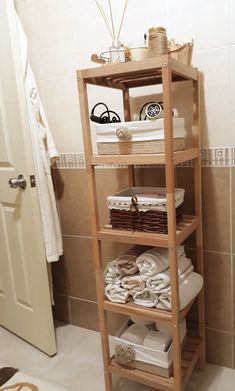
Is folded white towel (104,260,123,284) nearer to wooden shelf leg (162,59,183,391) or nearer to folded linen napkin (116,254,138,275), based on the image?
folded linen napkin (116,254,138,275)

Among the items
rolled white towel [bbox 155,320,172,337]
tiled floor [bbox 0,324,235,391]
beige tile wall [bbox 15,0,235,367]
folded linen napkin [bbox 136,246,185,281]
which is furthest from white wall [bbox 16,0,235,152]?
tiled floor [bbox 0,324,235,391]

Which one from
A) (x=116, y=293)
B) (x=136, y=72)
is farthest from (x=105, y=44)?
(x=116, y=293)

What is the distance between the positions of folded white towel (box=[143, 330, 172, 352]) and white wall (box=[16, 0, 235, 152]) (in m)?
0.79

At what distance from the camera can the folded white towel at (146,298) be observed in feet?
4.05

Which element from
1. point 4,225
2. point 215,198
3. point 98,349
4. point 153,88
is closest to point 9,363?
point 98,349

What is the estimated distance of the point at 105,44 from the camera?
1.53 meters

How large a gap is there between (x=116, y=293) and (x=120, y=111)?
81cm

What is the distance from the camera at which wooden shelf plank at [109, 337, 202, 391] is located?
1273 millimetres

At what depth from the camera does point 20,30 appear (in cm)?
158

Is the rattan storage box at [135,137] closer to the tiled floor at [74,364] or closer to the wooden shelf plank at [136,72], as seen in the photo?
the wooden shelf plank at [136,72]

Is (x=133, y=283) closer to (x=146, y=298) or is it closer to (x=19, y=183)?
(x=146, y=298)

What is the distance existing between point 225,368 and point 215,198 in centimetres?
80

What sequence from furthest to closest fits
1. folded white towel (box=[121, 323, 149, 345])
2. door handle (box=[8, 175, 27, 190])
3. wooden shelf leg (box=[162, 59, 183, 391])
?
door handle (box=[8, 175, 27, 190])
folded white towel (box=[121, 323, 149, 345])
wooden shelf leg (box=[162, 59, 183, 391])

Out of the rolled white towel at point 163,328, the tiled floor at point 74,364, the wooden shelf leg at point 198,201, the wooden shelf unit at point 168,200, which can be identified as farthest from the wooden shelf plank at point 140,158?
the tiled floor at point 74,364
